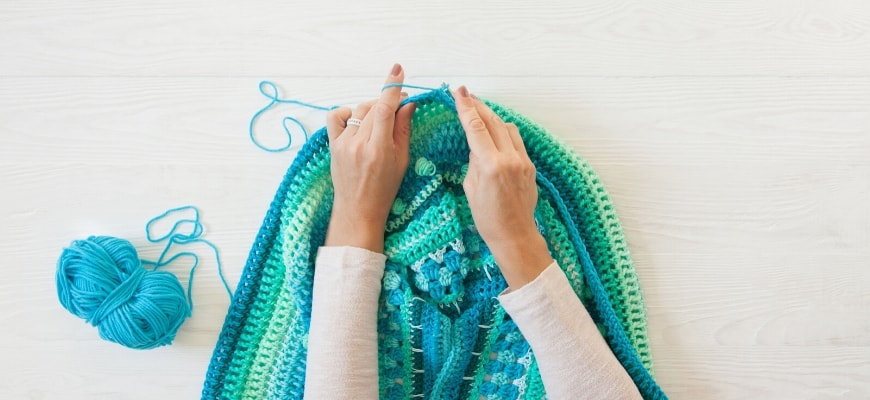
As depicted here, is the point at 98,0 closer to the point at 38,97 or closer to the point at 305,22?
the point at 38,97

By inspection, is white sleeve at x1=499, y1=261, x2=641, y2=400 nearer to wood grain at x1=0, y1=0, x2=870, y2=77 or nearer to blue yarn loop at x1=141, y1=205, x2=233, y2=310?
wood grain at x1=0, y1=0, x2=870, y2=77

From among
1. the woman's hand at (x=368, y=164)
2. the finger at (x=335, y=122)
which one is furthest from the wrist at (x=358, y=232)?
the finger at (x=335, y=122)

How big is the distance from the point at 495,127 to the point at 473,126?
4cm

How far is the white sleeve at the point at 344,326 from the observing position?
32.7 inches

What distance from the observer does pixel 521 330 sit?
855 mm

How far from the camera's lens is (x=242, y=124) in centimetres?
96

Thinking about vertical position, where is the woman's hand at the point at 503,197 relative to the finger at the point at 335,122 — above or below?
below

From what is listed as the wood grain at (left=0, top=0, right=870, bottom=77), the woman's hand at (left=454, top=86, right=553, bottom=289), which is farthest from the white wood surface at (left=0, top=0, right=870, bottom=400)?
the woman's hand at (left=454, top=86, right=553, bottom=289)

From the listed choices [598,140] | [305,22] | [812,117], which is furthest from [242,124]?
[812,117]

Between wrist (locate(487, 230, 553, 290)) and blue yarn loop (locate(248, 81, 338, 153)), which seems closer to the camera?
wrist (locate(487, 230, 553, 290))

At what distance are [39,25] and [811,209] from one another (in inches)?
46.4

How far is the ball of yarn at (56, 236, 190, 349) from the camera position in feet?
2.88

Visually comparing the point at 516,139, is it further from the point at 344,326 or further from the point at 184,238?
the point at 184,238

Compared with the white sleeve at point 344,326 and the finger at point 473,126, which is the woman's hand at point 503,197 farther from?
the white sleeve at point 344,326
